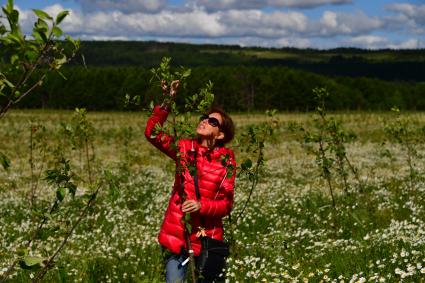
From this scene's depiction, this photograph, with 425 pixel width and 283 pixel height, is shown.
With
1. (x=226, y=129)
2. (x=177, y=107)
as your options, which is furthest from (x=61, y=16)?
(x=226, y=129)

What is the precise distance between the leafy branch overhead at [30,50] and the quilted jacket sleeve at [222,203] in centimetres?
270

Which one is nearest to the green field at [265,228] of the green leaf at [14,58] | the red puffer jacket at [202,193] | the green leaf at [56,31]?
the red puffer jacket at [202,193]

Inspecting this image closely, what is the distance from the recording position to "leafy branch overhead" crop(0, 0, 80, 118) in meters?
2.17

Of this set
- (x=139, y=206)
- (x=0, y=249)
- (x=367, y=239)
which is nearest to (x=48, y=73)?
(x=367, y=239)

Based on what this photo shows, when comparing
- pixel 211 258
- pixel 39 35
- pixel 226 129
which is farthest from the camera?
pixel 226 129

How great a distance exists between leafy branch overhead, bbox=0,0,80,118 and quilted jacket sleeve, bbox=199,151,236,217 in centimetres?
270

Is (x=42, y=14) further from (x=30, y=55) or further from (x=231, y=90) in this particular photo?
(x=231, y=90)

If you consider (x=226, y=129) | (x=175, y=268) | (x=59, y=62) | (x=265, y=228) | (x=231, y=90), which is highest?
(x=59, y=62)

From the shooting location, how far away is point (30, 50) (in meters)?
2.28

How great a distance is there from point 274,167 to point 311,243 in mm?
13472

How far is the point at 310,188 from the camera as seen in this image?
53.3 feet

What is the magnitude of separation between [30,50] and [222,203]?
3.48 m

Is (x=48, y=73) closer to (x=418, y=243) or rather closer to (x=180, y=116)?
(x=180, y=116)

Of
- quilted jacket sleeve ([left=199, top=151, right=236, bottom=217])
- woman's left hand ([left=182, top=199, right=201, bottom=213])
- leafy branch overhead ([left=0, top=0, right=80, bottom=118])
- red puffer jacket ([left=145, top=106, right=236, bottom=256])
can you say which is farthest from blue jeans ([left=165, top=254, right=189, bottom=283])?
leafy branch overhead ([left=0, top=0, right=80, bottom=118])
